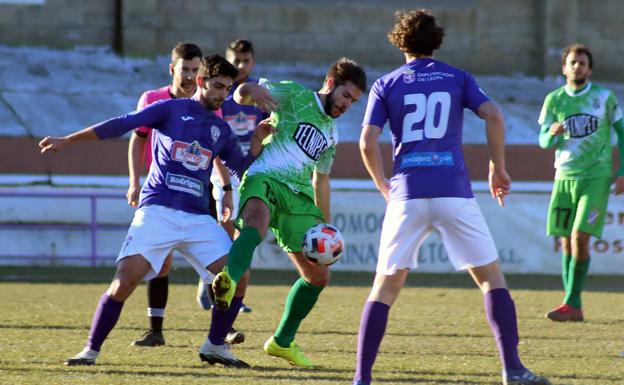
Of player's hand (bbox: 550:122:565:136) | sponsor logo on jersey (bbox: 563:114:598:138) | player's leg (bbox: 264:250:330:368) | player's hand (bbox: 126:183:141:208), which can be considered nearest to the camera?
player's leg (bbox: 264:250:330:368)

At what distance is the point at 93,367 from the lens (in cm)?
659

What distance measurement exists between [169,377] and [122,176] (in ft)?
33.6

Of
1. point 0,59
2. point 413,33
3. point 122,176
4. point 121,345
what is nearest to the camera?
point 413,33

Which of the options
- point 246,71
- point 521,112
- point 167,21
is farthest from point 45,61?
point 246,71

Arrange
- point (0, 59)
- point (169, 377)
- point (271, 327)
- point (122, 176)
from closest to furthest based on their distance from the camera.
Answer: point (169, 377)
point (271, 327)
point (122, 176)
point (0, 59)

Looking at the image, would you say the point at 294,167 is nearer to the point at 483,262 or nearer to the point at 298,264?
the point at 298,264

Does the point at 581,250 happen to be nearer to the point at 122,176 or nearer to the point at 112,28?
the point at 122,176

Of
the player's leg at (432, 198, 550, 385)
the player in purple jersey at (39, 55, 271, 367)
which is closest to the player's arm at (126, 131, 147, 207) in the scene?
the player in purple jersey at (39, 55, 271, 367)

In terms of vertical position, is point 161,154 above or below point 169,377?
above

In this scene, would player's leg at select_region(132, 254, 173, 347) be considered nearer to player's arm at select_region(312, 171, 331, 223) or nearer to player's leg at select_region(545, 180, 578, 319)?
player's arm at select_region(312, 171, 331, 223)

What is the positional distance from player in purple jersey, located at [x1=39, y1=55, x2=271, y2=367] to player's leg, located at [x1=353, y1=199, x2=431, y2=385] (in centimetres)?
130

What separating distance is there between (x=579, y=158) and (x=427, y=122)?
4514 millimetres

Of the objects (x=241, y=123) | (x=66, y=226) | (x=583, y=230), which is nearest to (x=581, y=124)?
(x=583, y=230)

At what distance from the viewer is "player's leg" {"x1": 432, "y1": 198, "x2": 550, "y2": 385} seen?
18.7 feet
